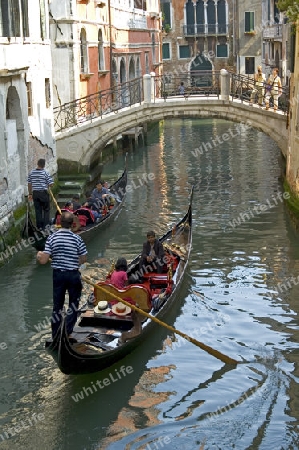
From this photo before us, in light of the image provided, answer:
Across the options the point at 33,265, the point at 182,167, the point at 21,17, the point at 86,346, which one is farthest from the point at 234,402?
the point at 182,167

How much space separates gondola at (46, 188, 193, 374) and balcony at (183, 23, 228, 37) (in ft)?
68.0

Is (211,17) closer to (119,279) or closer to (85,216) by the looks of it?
(85,216)

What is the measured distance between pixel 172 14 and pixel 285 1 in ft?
65.2

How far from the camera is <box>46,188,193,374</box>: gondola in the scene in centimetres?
492

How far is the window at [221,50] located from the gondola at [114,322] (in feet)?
68.5

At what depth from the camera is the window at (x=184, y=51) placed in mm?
27234

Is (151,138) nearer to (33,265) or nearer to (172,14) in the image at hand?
(172,14)

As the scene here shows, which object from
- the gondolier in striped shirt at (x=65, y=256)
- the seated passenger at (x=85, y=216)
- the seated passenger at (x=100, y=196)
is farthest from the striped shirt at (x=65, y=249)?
the seated passenger at (x=100, y=196)

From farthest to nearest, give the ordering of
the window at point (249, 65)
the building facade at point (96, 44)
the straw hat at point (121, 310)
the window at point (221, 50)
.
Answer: the window at point (221, 50)
the window at point (249, 65)
the building facade at point (96, 44)
the straw hat at point (121, 310)

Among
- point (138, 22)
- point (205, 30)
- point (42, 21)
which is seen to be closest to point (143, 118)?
point (42, 21)

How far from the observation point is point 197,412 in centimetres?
491

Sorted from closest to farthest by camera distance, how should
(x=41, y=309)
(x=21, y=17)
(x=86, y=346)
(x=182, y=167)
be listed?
1. (x=86, y=346)
2. (x=41, y=309)
3. (x=21, y=17)
4. (x=182, y=167)

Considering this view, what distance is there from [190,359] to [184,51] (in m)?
22.6

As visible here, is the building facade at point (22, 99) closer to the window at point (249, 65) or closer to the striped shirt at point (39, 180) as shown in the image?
the striped shirt at point (39, 180)
